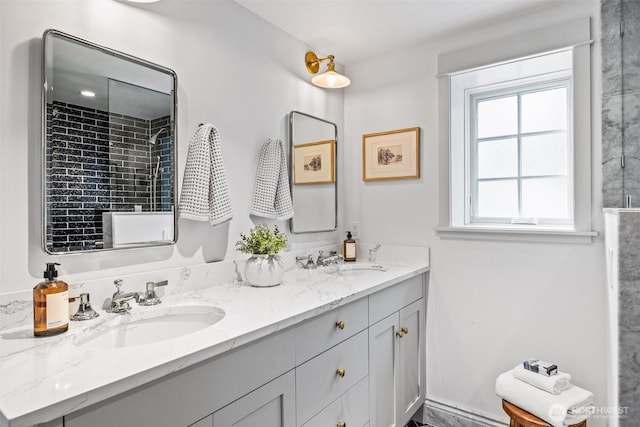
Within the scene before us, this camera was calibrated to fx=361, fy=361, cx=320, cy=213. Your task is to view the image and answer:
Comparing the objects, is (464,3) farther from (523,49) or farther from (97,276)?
(97,276)

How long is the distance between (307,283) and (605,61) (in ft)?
5.63

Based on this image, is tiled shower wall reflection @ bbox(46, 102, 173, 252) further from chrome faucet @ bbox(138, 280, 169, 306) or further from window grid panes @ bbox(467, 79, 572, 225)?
window grid panes @ bbox(467, 79, 572, 225)

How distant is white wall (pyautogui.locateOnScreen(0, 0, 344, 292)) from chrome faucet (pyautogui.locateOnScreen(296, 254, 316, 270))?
0.35 feet

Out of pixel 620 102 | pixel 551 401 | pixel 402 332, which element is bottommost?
pixel 551 401

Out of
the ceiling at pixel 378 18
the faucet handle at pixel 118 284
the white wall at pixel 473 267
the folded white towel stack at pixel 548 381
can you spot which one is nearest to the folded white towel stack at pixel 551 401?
the folded white towel stack at pixel 548 381

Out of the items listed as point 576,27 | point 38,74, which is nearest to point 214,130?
point 38,74

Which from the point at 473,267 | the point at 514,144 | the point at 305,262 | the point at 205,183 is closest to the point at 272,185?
the point at 205,183

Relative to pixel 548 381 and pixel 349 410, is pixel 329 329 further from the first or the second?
pixel 548 381

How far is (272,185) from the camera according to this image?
189 cm

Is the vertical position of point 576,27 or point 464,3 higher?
point 464,3

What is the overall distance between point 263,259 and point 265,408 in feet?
2.09

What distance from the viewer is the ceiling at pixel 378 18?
1802 mm

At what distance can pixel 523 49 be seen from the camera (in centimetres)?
189

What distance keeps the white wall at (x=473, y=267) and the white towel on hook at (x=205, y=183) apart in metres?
1.15
